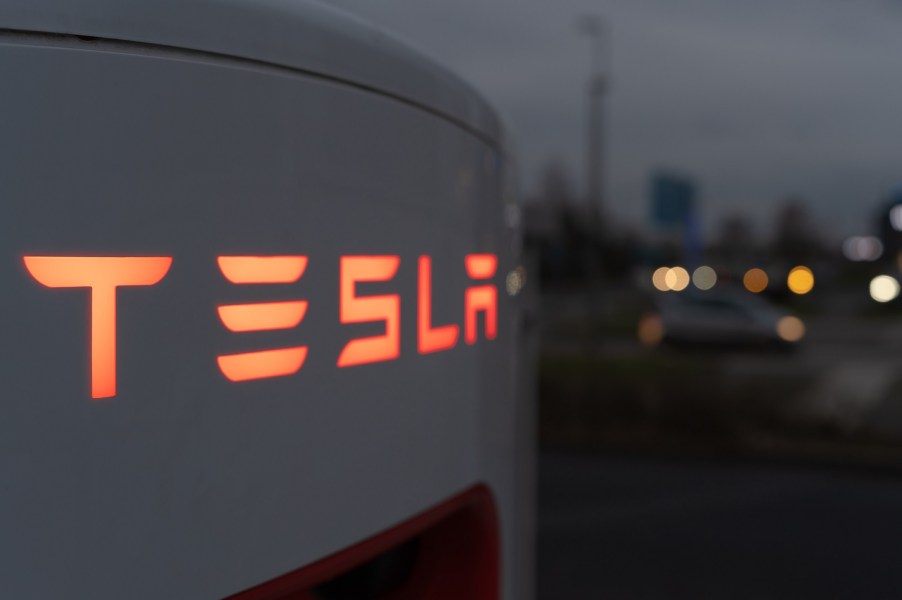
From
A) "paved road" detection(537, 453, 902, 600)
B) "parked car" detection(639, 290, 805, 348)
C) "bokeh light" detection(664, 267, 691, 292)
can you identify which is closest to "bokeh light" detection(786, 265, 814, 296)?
"bokeh light" detection(664, 267, 691, 292)

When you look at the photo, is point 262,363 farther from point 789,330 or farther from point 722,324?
point 789,330

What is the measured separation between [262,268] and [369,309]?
7.6 inches

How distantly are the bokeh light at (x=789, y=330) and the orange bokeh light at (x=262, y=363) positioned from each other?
22767 millimetres

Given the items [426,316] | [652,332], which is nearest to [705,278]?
[652,332]

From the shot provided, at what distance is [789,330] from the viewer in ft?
75.8

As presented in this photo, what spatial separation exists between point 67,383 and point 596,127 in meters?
19.5

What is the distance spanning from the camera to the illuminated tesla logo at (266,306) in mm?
961

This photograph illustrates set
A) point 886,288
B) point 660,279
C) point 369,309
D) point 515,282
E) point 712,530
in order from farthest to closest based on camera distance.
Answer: point 660,279 < point 886,288 < point 712,530 < point 515,282 < point 369,309

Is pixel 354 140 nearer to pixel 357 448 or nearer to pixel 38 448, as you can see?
pixel 357 448

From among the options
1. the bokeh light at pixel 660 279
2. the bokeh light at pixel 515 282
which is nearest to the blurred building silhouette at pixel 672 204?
the bokeh light at pixel 515 282

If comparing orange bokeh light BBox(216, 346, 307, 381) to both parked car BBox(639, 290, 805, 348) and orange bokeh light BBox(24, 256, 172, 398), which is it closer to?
orange bokeh light BBox(24, 256, 172, 398)

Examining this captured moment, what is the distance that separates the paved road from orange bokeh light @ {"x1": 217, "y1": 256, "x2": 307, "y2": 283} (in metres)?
5.19

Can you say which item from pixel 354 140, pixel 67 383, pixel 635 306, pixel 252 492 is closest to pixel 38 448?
pixel 67 383

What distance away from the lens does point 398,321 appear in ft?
4.32
